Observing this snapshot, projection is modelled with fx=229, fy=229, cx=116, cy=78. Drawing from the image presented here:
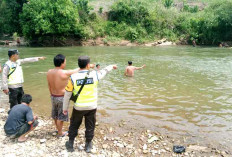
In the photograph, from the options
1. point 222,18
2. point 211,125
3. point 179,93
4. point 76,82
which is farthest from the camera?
point 222,18

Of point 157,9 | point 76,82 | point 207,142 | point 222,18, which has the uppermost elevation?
point 157,9

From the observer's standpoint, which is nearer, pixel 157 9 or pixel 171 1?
pixel 157 9

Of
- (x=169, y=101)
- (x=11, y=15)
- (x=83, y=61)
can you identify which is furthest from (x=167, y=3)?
(x=83, y=61)

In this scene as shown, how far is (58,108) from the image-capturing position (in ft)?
16.4

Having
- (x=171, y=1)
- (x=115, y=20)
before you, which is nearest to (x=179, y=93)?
→ (x=115, y=20)

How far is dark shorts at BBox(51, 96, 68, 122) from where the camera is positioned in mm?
4930

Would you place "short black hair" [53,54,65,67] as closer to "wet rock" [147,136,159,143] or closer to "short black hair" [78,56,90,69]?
"short black hair" [78,56,90,69]

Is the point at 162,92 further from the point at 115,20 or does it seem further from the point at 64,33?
the point at 115,20

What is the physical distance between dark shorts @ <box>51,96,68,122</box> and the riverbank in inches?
20.6

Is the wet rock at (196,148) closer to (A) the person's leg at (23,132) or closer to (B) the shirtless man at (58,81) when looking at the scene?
(B) the shirtless man at (58,81)

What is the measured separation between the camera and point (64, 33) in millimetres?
36562

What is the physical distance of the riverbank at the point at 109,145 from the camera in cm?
459

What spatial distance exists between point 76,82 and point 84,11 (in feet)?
129

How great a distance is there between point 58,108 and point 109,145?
4.54 ft
